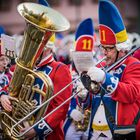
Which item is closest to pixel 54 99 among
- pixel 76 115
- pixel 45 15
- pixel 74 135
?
pixel 45 15

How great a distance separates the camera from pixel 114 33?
508 cm

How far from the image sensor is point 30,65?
5102mm

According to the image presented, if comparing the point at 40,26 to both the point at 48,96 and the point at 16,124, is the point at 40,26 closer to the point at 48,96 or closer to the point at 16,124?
the point at 48,96

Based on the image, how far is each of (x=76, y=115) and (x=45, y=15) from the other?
1.97 metres

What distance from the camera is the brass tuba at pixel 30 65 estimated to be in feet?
16.4

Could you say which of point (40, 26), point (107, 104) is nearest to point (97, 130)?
point (107, 104)

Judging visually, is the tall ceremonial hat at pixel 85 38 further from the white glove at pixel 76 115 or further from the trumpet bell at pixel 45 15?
the white glove at pixel 76 115

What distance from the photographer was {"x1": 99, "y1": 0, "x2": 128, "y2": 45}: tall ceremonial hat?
509cm

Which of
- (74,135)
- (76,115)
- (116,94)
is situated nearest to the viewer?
(116,94)

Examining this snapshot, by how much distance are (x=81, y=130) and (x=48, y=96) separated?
1.94m

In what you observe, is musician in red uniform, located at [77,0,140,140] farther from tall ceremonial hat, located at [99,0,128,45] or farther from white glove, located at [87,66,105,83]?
white glove, located at [87,66,105,83]

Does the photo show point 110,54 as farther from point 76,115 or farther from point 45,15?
point 76,115

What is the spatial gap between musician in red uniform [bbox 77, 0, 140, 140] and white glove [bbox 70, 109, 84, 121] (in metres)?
1.31

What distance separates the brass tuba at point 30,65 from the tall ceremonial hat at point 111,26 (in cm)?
37
